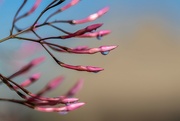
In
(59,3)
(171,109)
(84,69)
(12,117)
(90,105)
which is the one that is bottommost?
(171,109)

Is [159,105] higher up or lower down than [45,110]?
lower down

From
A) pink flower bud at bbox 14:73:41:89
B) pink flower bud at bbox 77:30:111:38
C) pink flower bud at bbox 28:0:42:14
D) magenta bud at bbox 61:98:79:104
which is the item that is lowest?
magenta bud at bbox 61:98:79:104

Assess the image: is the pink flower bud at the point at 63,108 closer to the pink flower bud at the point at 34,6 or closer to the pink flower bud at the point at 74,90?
the pink flower bud at the point at 74,90

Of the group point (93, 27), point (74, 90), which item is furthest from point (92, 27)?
point (74, 90)

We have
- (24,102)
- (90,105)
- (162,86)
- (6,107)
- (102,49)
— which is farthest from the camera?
(162,86)

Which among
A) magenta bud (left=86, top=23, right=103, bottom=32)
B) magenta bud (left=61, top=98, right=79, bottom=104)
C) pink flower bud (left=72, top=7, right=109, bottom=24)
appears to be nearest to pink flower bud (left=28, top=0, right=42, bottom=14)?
pink flower bud (left=72, top=7, right=109, bottom=24)

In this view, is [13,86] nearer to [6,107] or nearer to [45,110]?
[45,110]

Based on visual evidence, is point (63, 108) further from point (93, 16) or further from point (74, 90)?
point (93, 16)

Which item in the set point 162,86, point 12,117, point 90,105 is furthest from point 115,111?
point 12,117

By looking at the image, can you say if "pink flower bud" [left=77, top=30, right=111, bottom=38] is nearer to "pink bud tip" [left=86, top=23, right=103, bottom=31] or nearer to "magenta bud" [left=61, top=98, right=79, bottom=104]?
"pink bud tip" [left=86, top=23, right=103, bottom=31]

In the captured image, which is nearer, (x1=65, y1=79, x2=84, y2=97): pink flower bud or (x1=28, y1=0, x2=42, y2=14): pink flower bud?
(x1=65, y1=79, x2=84, y2=97): pink flower bud

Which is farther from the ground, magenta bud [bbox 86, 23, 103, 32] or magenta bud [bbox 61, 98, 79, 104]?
magenta bud [bbox 86, 23, 103, 32]
